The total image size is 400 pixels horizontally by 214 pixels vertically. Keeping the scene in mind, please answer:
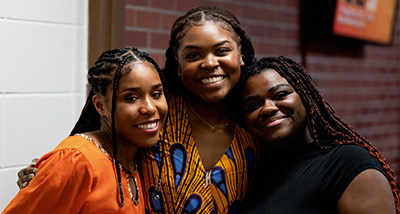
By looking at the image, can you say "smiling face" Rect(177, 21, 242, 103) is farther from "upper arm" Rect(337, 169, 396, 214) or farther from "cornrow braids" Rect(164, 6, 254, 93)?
"upper arm" Rect(337, 169, 396, 214)

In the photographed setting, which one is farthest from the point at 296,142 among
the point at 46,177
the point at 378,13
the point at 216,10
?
the point at 378,13

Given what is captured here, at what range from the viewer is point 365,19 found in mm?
4328

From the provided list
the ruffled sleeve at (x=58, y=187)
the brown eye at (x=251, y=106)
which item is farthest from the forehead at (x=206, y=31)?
the ruffled sleeve at (x=58, y=187)

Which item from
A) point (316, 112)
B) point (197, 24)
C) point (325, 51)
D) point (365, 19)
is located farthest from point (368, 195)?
point (365, 19)

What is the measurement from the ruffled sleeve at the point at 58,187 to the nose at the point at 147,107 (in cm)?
24

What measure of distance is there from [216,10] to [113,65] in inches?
22.4

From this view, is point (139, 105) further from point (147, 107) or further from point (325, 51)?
point (325, 51)

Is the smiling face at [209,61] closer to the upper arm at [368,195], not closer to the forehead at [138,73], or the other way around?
the forehead at [138,73]

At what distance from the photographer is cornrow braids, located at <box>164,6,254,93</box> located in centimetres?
187

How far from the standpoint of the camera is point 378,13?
4477mm

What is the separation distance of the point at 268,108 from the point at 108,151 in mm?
596

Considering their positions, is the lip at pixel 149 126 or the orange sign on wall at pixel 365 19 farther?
the orange sign on wall at pixel 365 19

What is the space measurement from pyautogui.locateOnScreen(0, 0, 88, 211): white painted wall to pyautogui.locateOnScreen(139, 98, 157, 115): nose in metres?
0.88

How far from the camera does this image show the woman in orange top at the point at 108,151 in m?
1.42
